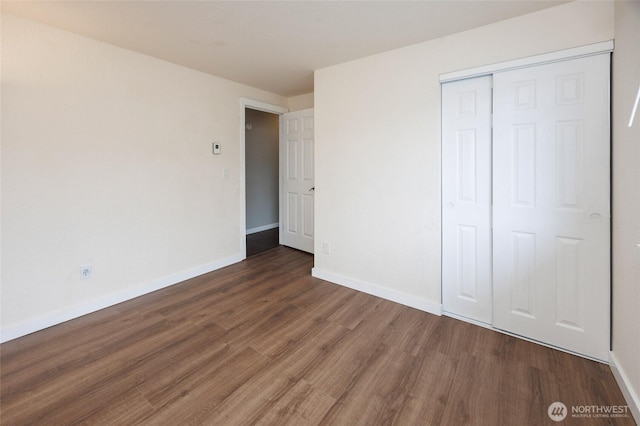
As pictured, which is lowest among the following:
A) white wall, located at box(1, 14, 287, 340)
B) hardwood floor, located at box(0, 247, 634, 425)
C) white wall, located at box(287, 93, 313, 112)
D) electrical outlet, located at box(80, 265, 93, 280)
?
hardwood floor, located at box(0, 247, 634, 425)

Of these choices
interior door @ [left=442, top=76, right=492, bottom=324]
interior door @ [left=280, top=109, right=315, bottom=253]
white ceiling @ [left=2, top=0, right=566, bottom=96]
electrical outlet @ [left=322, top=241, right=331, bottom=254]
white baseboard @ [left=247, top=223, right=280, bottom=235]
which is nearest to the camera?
white ceiling @ [left=2, top=0, right=566, bottom=96]

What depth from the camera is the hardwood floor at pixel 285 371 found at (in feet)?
5.06

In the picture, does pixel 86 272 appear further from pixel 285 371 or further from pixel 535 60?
pixel 535 60

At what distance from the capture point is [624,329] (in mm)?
1687

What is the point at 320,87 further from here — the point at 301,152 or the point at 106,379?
the point at 106,379

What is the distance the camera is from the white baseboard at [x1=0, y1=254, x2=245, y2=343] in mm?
2242

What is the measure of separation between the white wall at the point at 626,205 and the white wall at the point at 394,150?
354mm

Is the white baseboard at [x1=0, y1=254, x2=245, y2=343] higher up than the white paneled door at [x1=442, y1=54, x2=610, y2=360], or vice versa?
the white paneled door at [x1=442, y1=54, x2=610, y2=360]

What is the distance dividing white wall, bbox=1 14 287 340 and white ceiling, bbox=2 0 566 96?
27 centimetres

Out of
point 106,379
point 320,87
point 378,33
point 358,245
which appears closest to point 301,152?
point 320,87

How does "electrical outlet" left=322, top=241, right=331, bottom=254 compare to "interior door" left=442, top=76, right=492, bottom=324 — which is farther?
"electrical outlet" left=322, top=241, right=331, bottom=254

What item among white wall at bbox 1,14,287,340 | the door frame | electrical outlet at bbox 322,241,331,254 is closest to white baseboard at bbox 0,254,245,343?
white wall at bbox 1,14,287,340

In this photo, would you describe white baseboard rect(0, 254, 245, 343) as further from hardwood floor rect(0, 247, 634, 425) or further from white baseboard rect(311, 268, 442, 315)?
white baseboard rect(311, 268, 442, 315)

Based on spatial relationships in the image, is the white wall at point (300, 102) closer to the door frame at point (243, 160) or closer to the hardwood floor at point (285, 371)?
the door frame at point (243, 160)
